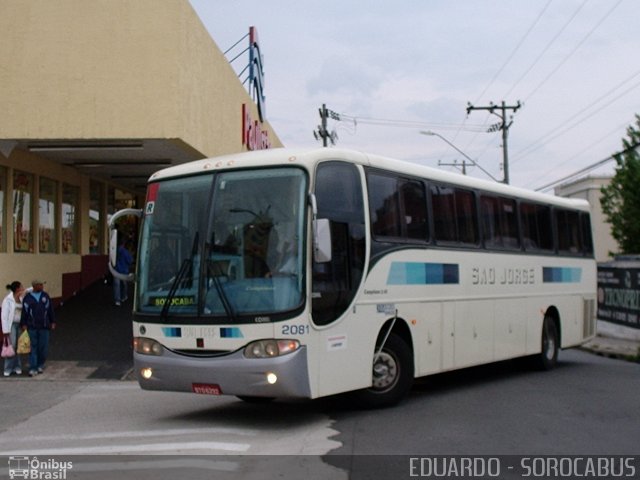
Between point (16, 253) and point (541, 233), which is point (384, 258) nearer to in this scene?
point (541, 233)

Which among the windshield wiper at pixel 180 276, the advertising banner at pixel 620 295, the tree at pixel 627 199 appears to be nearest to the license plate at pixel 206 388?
the windshield wiper at pixel 180 276

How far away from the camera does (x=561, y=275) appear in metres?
16.3

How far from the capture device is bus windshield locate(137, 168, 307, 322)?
9.13 meters

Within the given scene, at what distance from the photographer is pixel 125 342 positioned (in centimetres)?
1783

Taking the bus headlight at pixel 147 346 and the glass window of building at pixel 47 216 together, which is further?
the glass window of building at pixel 47 216

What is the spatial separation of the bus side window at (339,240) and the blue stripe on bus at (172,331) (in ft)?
5.04

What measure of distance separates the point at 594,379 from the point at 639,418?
444cm

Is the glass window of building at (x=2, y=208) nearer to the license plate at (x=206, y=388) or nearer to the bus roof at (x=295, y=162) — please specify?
the bus roof at (x=295, y=162)

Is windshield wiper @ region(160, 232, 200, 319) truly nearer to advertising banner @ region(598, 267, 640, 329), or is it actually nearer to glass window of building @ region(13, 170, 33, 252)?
glass window of building @ region(13, 170, 33, 252)

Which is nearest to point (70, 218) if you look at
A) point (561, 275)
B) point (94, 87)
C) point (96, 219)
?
point (96, 219)

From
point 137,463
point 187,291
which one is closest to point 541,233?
point 187,291

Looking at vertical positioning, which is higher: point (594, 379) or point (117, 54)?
point (117, 54)

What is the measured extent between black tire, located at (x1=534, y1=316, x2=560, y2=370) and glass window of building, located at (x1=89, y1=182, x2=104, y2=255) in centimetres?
1394

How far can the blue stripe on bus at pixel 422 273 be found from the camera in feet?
35.6
